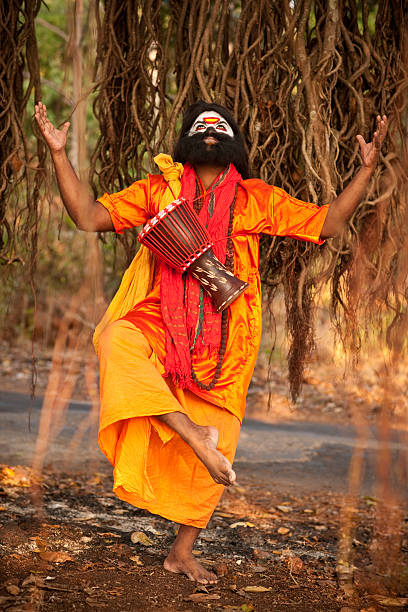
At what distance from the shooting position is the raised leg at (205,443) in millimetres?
2887

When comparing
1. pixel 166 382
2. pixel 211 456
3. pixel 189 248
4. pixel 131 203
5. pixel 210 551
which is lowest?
pixel 210 551

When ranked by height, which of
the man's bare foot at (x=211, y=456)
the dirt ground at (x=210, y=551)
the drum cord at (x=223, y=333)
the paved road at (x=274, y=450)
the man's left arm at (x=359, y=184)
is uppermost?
the man's left arm at (x=359, y=184)

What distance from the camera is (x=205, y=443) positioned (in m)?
2.95

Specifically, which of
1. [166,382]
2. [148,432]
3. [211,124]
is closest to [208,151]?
[211,124]

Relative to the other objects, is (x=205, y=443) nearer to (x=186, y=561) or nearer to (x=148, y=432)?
(x=148, y=432)

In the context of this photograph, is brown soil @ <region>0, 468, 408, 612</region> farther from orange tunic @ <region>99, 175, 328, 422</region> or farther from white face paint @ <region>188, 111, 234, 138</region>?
white face paint @ <region>188, 111, 234, 138</region>

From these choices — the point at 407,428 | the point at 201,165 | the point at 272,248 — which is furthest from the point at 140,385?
the point at 407,428

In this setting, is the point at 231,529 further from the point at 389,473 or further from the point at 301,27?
the point at 301,27

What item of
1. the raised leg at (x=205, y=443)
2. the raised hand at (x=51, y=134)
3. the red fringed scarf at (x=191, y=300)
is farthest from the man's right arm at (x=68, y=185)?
the raised leg at (x=205, y=443)

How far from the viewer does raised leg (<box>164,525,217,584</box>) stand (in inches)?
125

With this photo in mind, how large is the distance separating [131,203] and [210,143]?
1.45 ft

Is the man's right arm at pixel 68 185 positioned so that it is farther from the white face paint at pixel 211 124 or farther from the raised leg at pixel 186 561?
the raised leg at pixel 186 561

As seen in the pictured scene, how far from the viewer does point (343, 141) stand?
447cm

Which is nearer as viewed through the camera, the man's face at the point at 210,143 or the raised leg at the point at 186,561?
the raised leg at the point at 186,561
